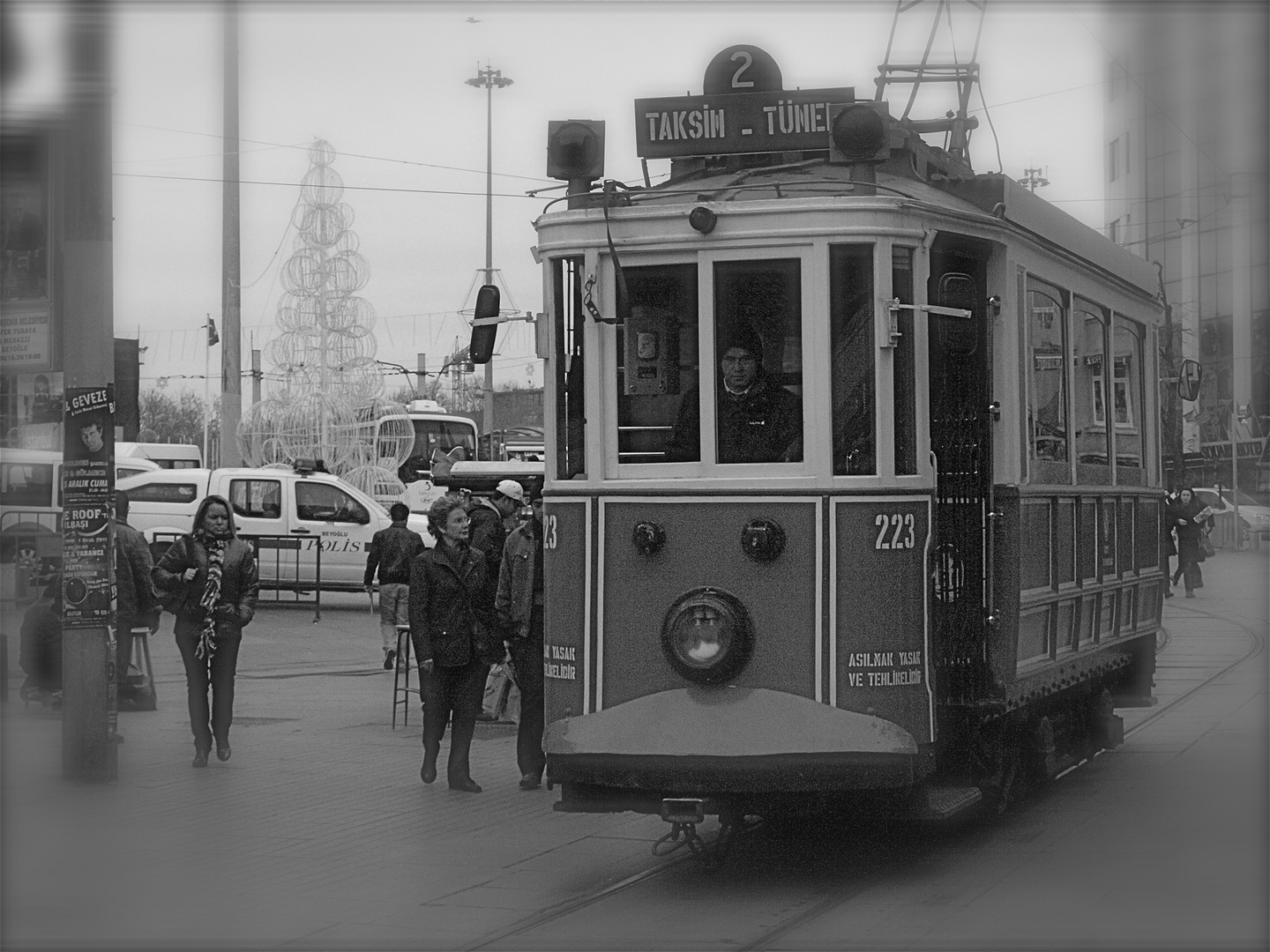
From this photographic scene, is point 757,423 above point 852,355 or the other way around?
the other way around

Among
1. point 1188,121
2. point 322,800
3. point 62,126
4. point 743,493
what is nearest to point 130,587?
point 322,800

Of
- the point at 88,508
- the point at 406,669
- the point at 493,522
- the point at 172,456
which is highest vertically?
the point at 172,456

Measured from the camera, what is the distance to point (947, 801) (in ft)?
25.2

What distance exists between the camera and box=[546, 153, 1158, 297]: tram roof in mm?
7609

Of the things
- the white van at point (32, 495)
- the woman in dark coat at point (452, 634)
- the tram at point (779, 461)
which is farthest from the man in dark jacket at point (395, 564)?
the white van at point (32, 495)

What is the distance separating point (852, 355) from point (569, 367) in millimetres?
1271

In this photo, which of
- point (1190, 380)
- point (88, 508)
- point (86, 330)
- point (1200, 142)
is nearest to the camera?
point (1200, 142)

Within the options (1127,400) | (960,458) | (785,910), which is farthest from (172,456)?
(785,910)

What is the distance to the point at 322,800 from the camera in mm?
10008

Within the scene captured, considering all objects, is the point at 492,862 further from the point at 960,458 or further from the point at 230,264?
the point at 230,264

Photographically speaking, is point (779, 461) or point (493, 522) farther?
point (493, 522)

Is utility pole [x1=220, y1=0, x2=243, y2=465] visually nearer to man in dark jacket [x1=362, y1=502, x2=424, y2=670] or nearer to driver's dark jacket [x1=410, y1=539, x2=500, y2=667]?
man in dark jacket [x1=362, y1=502, x2=424, y2=670]

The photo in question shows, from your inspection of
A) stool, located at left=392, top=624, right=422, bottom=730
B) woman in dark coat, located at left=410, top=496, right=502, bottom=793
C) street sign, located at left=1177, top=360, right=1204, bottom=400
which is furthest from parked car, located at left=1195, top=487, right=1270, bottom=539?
woman in dark coat, located at left=410, top=496, right=502, bottom=793

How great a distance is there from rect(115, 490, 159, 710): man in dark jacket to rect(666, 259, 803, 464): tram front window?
618 centimetres
